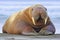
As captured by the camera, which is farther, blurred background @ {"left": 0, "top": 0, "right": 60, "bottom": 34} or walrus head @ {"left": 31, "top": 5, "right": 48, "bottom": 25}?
blurred background @ {"left": 0, "top": 0, "right": 60, "bottom": 34}

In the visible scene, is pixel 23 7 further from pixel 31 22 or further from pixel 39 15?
pixel 39 15

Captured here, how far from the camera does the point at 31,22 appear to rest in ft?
30.2

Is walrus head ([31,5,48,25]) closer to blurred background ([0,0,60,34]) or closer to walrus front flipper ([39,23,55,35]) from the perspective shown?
walrus front flipper ([39,23,55,35])

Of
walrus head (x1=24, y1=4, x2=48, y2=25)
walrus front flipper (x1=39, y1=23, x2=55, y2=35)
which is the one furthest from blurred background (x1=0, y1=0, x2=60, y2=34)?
walrus head (x1=24, y1=4, x2=48, y2=25)

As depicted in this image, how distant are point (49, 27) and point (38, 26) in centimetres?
Answer: 27

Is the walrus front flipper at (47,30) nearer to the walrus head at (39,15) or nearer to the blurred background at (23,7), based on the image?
the walrus head at (39,15)

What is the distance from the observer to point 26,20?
30.5 ft

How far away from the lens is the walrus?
8898 millimetres

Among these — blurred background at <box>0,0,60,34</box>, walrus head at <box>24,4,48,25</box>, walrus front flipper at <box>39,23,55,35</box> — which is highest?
walrus head at <box>24,4,48,25</box>

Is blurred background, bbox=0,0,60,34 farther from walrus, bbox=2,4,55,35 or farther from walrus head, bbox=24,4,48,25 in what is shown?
walrus head, bbox=24,4,48,25

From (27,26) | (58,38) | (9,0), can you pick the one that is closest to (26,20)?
(27,26)

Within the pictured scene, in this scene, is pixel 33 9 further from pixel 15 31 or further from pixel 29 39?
pixel 29 39

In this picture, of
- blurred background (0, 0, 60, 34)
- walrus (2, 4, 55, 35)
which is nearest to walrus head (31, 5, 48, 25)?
walrus (2, 4, 55, 35)

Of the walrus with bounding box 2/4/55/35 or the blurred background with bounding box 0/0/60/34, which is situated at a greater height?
the walrus with bounding box 2/4/55/35
